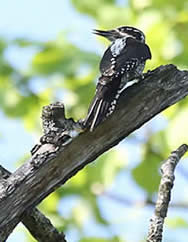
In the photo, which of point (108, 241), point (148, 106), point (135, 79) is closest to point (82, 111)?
point (108, 241)

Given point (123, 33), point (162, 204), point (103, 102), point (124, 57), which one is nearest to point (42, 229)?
point (162, 204)

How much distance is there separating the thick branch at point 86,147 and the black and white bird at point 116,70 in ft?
0.17

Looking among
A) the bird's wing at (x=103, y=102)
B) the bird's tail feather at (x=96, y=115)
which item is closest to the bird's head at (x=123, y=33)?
the bird's wing at (x=103, y=102)

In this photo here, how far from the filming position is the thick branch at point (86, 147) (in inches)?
106

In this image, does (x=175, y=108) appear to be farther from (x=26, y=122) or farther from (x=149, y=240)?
(x=149, y=240)

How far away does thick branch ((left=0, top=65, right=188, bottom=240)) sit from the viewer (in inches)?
106

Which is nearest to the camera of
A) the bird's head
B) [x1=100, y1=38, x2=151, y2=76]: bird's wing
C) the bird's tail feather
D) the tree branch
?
the tree branch

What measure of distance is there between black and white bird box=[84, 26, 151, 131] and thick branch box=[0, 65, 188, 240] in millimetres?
51

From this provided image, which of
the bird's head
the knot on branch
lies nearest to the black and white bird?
the bird's head

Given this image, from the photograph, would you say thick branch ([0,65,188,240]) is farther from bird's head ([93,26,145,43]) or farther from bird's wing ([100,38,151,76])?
bird's head ([93,26,145,43])

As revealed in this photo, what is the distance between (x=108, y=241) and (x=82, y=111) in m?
0.95

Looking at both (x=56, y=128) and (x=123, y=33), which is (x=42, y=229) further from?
(x=123, y=33)

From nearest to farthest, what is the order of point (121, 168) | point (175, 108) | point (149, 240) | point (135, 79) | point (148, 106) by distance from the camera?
point (149, 240) → point (148, 106) → point (135, 79) → point (175, 108) → point (121, 168)

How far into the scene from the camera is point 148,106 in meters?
3.07
